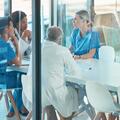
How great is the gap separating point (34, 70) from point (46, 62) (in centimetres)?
18

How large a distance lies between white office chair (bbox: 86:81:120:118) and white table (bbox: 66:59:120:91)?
0.08 metres

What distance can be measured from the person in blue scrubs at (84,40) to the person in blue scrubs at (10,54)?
62 centimetres

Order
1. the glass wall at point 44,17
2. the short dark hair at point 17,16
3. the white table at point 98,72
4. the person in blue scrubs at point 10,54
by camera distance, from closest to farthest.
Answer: the white table at point 98,72 < the glass wall at point 44,17 < the person in blue scrubs at point 10,54 < the short dark hair at point 17,16

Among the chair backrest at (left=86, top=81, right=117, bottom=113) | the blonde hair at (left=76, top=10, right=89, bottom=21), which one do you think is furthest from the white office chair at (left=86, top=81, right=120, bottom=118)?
the blonde hair at (left=76, top=10, right=89, bottom=21)

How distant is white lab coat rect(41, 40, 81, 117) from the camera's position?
10.9 feet

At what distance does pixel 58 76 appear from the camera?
3359 mm

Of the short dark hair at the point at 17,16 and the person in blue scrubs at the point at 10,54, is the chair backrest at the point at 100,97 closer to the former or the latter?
the person in blue scrubs at the point at 10,54

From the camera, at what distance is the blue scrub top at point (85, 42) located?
11.8 ft

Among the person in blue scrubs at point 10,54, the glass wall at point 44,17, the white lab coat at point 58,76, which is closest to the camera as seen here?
the white lab coat at point 58,76

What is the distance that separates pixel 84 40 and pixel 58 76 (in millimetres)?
529

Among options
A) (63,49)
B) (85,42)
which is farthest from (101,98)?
(85,42)

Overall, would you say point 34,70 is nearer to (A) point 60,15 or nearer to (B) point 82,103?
(B) point 82,103

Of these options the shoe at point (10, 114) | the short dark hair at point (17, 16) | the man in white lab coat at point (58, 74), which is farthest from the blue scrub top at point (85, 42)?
the shoe at point (10, 114)

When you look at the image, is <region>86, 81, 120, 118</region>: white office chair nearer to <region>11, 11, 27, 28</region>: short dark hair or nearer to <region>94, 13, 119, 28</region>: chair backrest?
<region>94, 13, 119, 28</region>: chair backrest
